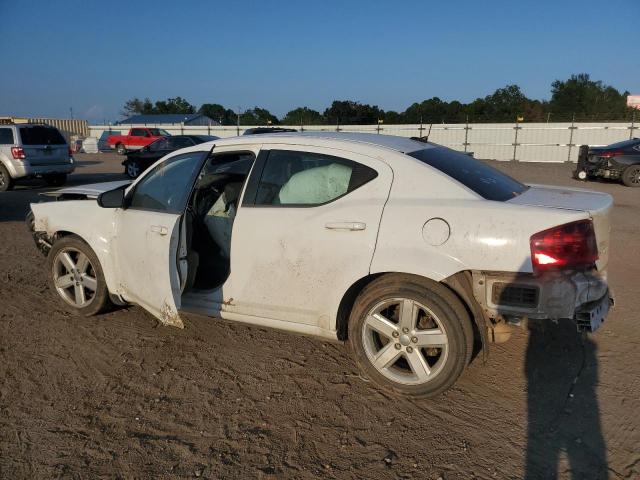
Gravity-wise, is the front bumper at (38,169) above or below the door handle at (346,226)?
below

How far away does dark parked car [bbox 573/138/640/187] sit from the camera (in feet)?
49.2

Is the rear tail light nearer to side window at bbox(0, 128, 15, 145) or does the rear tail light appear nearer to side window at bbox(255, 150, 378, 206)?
side window at bbox(0, 128, 15, 145)

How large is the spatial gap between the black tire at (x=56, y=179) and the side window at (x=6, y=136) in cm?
143

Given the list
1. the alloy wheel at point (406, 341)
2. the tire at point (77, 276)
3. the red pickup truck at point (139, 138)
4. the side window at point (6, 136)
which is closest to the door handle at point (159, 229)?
the tire at point (77, 276)

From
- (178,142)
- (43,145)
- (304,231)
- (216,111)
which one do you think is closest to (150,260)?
(304,231)

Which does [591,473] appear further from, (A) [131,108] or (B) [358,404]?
(A) [131,108]

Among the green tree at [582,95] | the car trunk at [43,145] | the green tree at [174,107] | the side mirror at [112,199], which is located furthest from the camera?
the green tree at [174,107]

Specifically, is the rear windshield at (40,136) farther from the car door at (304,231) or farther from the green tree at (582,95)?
the green tree at (582,95)

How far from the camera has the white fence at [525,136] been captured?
89.0 ft

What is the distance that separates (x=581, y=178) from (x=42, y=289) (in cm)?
1544

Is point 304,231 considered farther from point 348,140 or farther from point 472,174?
point 472,174

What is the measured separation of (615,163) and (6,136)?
1729 centimetres

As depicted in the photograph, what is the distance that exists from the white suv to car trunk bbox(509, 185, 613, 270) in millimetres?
14268

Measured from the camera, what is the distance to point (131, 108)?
3268 inches
